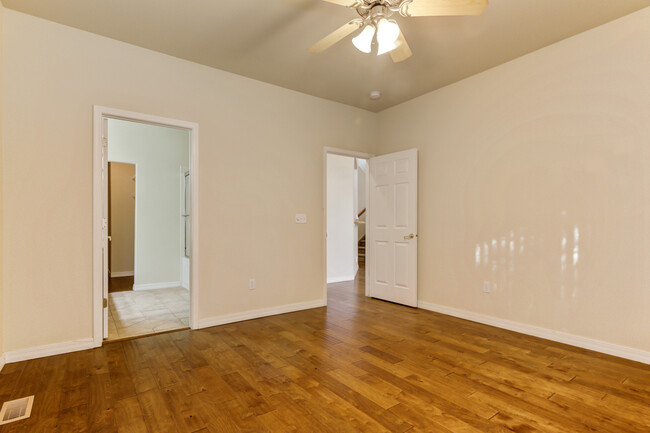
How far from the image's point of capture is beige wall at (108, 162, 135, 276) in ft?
22.0

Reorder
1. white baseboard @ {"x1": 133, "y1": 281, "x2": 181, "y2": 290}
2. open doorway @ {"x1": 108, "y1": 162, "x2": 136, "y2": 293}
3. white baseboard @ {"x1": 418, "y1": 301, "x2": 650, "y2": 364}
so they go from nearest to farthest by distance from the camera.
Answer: white baseboard @ {"x1": 418, "y1": 301, "x2": 650, "y2": 364} < white baseboard @ {"x1": 133, "y1": 281, "x2": 181, "y2": 290} < open doorway @ {"x1": 108, "y1": 162, "x2": 136, "y2": 293}

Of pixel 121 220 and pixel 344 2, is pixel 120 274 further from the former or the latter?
pixel 344 2

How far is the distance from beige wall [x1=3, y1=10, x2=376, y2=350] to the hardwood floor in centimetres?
52

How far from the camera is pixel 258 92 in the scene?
159 inches

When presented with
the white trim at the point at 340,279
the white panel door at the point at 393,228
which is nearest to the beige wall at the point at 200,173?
the white panel door at the point at 393,228

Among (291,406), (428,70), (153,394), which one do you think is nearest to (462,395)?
(291,406)

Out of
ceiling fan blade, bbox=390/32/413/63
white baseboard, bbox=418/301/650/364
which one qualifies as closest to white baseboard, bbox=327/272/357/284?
white baseboard, bbox=418/301/650/364

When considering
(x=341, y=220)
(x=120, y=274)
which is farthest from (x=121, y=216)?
(x=341, y=220)

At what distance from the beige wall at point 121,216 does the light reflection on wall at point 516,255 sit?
21.2 feet

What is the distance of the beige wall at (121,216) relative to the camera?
671 centimetres

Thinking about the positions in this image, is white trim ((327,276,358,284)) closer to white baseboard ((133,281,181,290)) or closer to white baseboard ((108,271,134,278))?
white baseboard ((133,281,181,290))

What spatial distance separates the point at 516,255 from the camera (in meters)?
3.50

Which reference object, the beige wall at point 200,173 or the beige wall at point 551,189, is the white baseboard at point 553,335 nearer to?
the beige wall at point 551,189

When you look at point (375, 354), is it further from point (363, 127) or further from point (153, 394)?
point (363, 127)
